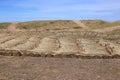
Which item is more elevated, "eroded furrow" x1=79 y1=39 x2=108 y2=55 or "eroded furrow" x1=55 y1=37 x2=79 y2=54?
"eroded furrow" x1=55 y1=37 x2=79 y2=54

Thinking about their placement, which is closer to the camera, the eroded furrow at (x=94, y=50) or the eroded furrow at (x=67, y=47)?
the eroded furrow at (x=94, y=50)

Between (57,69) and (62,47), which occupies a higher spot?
(62,47)

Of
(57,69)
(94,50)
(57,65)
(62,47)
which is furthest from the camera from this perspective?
(62,47)

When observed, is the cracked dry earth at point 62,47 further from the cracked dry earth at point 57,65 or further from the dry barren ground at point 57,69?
the dry barren ground at point 57,69

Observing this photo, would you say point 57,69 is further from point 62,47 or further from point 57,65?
point 62,47

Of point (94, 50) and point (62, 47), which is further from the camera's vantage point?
point (62, 47)

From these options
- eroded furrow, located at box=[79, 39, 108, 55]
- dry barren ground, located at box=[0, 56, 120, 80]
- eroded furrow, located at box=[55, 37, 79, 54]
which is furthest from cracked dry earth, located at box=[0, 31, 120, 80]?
eroded furrow, located at box=[55, 37, 79, 54]

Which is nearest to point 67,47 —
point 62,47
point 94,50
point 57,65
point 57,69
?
point 62,47

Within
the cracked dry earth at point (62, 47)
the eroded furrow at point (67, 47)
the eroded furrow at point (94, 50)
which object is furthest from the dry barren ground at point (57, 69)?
the eroded furrow at point (67, 47)

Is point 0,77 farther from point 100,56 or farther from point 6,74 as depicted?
point 100,56

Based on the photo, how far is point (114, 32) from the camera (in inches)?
1532

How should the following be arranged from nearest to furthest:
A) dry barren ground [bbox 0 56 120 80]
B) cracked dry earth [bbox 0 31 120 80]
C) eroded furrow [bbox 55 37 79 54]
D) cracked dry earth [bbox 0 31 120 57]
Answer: dry barren ground [bbox 0 56 120 80] → cracked dry earth [bbox 0 31 120 80] → cracked dry earth [bbox 0 31 120 57] → eroded furrow [bbox 55 37 79 54]

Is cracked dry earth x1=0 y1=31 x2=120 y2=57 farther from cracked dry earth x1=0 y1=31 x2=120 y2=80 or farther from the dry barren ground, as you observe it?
the dry barren ground

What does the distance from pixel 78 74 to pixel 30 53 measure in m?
6.01
